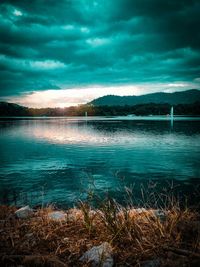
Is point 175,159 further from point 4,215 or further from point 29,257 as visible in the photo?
point 29,257

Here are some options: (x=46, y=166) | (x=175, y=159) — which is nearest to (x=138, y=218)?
(x=46, y=166)

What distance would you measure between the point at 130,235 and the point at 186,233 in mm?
1502

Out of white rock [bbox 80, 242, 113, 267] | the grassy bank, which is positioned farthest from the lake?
white rock [bbox 80, 242, 113, 267]

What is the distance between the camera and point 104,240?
7160 millimetres

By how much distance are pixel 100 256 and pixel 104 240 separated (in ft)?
3.51

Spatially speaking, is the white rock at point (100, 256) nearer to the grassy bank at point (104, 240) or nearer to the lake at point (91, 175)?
the grassy bank at point (104, 240)

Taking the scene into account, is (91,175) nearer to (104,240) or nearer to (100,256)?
(104,240)

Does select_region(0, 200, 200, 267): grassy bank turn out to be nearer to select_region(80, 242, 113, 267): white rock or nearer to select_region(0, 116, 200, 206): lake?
select_region(80, 242, 113, 267): white rock

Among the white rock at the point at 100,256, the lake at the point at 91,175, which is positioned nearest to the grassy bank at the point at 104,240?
the white rock at the point at 100,256

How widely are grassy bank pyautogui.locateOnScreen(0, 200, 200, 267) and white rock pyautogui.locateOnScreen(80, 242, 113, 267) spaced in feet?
0.46

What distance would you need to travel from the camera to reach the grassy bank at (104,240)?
591 centimetres

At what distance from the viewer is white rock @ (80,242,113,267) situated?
5867 millimetres

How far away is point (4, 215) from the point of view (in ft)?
32.6

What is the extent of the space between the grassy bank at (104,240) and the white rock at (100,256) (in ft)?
0.46
